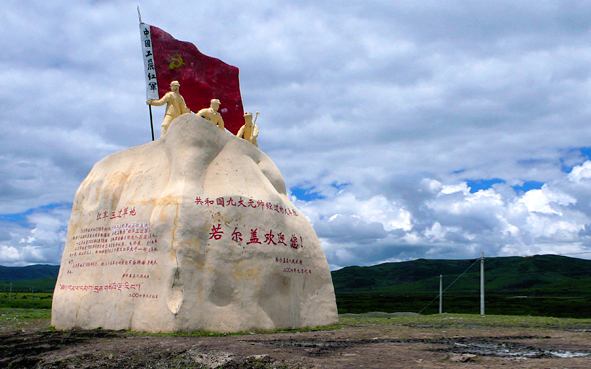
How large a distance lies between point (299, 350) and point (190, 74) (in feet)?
39.4

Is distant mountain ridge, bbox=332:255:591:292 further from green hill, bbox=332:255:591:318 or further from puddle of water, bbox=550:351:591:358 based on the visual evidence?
puddle of water, bbox=550:351:591:358

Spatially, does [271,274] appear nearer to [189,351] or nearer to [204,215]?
[204,215]

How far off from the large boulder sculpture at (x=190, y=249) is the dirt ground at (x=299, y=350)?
0.91 meters

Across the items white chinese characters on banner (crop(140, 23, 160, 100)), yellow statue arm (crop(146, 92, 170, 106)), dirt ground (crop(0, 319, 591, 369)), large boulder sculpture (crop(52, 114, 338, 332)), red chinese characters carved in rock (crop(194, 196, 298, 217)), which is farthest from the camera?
white chinese characters on banner (crop(140, 23, 160, 100))

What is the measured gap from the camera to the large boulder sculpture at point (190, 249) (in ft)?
36.3

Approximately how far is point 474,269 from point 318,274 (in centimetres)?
17302

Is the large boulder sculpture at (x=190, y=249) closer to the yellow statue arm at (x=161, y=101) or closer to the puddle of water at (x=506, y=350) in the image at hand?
the yellow statue arm at (x=161, y=101)

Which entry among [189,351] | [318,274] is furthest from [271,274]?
[189,351]

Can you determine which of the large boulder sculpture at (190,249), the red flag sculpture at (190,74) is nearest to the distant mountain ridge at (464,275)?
the red flag sculpture at (190,74)

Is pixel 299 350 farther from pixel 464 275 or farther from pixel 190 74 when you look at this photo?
pixel 464 275

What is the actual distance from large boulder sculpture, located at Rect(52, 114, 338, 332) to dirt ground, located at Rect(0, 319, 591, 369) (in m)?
0.91

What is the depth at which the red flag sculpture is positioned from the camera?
1658 centimetres

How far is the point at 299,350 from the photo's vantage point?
8047 mm

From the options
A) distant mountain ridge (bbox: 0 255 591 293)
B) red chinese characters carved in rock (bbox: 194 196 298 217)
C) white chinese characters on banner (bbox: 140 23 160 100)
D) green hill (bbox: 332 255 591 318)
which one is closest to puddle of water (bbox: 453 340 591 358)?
red chinese characters carved in rock (bbox: 194 196 298 217)
